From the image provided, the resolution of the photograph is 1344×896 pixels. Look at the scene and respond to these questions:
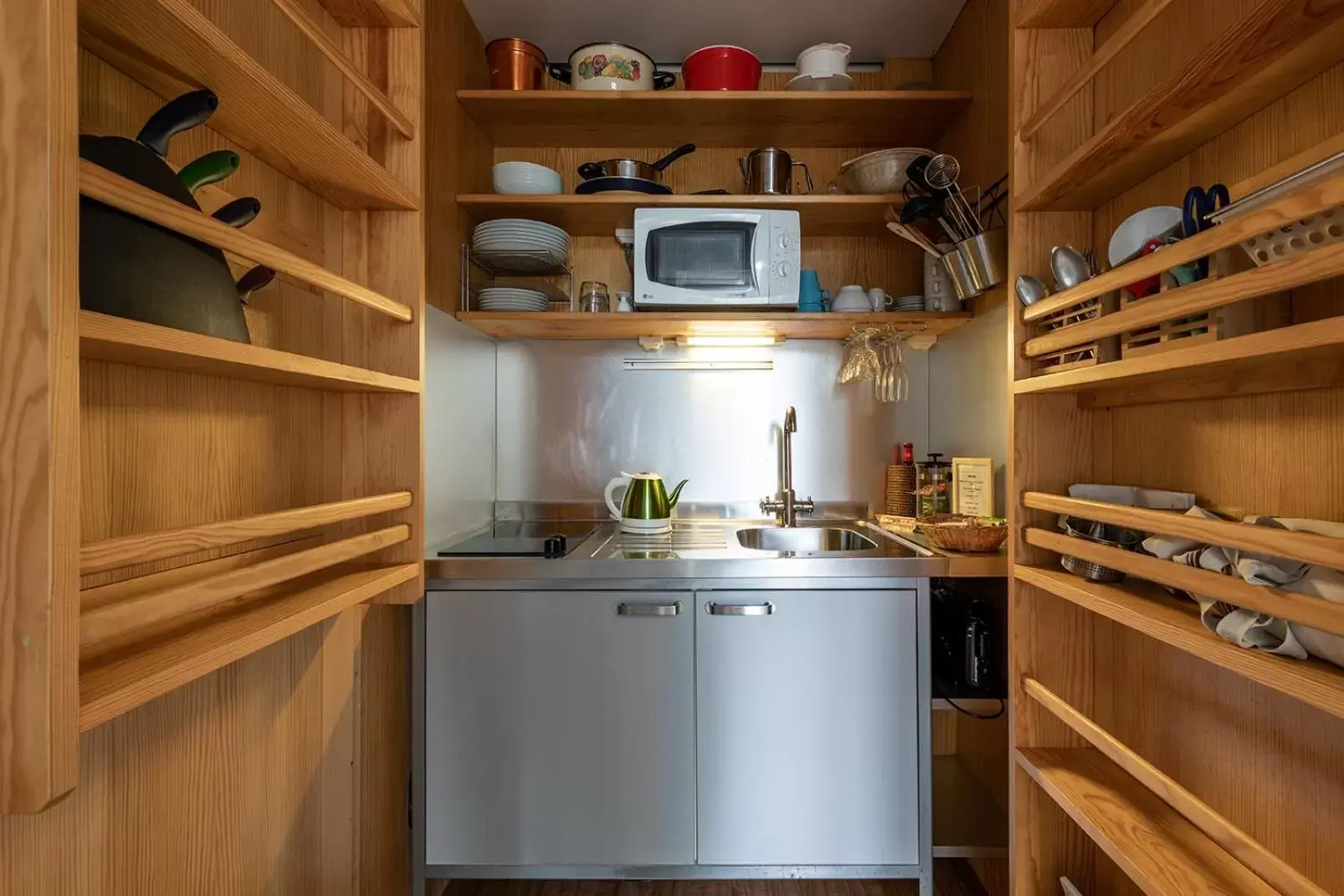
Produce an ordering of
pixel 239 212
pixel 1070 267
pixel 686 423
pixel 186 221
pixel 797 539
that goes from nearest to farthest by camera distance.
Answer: pixel 186 221, pixel 239 212, pixel 1070 267, pixel 797 539, pixel 686 423

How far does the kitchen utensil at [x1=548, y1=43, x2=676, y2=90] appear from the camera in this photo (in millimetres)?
1822

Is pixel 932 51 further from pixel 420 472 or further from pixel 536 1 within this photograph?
pixel 420 472

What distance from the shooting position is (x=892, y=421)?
7.13 ft

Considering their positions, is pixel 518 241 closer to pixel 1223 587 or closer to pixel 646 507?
pixel 646 507

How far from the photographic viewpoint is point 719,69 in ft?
6.04

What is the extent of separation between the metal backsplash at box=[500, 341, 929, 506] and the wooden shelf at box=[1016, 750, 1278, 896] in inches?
42.6

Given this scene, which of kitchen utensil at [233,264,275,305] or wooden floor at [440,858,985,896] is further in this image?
wooden floor at [440,858,985,896]

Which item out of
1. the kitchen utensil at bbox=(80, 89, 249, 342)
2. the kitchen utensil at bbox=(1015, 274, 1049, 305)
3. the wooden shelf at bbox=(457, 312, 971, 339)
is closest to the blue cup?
the wooden shelf at bbox=(457, 312, 971, 339)

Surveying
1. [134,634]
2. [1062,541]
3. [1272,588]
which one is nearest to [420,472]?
[134,634]

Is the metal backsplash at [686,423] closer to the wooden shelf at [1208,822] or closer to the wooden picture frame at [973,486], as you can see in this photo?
the wooden picture frame at [973,486]

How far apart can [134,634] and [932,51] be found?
247 cm

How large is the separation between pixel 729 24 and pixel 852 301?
2.99 feet

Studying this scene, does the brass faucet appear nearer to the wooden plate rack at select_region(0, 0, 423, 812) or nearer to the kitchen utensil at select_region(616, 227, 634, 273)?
the kitchen utensil at select_region(616, 227, 634, 273)

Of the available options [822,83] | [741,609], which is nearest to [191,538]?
[741,609]
